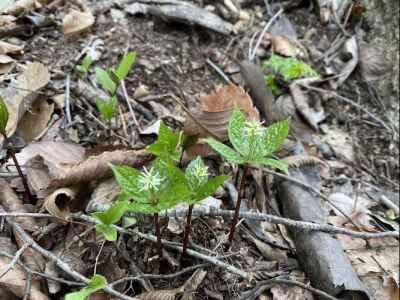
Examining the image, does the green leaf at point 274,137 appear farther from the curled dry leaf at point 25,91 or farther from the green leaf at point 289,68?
the green leaf at point 289,68

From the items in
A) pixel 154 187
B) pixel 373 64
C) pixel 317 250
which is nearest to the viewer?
pixel 154 187

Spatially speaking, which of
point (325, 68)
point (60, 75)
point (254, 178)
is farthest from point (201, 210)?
point (325, 68)

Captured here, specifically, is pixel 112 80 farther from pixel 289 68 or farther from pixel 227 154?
pixel 289 68

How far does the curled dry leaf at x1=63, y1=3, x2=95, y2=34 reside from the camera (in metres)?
2.87

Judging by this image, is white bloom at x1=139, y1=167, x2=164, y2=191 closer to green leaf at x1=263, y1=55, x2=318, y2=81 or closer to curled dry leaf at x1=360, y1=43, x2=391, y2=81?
green leaf at x1=263, y1=55, x2=318, y2=81

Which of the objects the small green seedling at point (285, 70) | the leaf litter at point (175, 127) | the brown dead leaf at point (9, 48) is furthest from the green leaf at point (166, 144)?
the small green seedling at point (285, 70)

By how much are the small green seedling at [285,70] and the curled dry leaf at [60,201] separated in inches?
68.0

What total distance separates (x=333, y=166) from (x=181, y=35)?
4.37ft

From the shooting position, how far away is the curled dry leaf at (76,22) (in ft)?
9.41

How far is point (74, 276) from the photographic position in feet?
5.32

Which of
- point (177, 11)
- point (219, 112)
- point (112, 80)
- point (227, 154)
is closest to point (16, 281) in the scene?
point (227, 154)

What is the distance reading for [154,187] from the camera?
4.89ft

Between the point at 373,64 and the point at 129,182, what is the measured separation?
256cm

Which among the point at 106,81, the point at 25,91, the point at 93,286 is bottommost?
the point at 93,286
